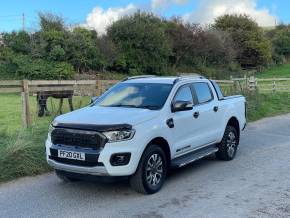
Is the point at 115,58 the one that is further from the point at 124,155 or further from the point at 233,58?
the point at 124,155

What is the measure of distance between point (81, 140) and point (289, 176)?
3778mm

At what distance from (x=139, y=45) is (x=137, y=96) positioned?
35.1 m

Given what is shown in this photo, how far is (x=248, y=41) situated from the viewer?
65375mm

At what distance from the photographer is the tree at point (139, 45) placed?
42469mm

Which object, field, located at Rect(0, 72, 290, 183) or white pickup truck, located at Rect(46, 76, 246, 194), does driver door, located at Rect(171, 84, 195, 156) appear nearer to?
white pickup truck, located at Rect(46, 76, 246, 194)

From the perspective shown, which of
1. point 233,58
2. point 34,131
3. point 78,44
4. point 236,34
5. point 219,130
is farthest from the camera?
point 236,34

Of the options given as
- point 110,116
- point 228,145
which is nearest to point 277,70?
point 228,145

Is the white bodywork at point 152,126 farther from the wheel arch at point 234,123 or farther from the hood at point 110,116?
the wheel arch at point 234,123

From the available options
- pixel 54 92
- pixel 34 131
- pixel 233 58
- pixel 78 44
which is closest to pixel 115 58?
pixel 78 44

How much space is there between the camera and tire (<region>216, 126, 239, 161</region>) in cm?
975

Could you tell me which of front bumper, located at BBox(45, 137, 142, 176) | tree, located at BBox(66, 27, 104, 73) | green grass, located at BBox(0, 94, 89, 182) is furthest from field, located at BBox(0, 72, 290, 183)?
tree, located at BBox(66, 27, 104, 73)

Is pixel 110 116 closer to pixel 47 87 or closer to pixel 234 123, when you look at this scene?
pixel 234 123

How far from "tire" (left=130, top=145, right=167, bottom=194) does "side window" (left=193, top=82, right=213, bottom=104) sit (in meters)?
1.89

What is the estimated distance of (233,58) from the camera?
59.8m
